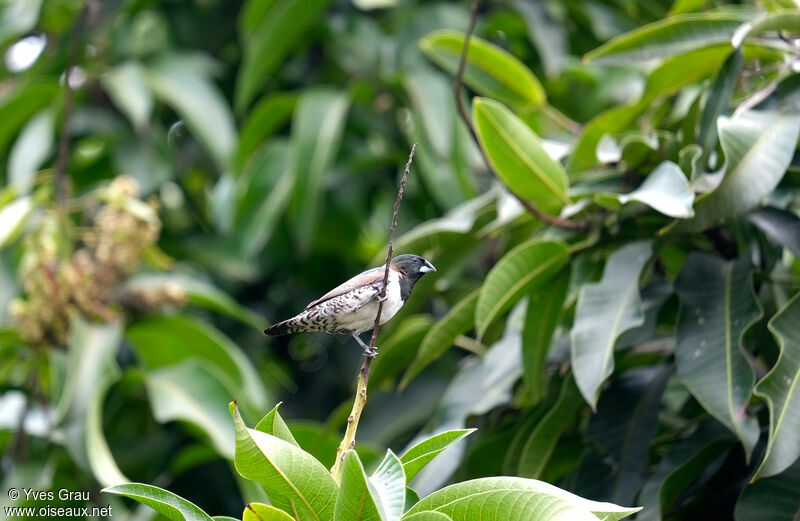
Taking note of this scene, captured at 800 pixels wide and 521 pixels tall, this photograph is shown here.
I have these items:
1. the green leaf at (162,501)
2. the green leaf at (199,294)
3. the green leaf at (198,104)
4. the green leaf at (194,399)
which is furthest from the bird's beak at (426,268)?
the green leaf at (198,104)

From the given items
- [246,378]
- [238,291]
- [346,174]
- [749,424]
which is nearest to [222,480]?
[246,378]

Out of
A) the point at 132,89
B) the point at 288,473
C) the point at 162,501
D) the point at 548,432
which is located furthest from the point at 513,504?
the point at 132,89

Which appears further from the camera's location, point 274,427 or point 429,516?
point 274,427

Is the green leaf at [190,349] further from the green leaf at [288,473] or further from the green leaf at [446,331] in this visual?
the green leaf at [288,473]

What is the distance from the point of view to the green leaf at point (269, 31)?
4.36 metres

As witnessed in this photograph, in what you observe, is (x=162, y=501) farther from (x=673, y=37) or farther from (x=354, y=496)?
(x=673, y=37)

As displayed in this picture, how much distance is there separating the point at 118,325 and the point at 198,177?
6.37ft

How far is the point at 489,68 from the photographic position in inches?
142

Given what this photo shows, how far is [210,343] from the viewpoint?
3.87 m

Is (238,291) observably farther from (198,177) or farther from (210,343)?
(210,343)

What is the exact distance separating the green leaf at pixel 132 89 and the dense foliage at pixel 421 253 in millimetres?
18

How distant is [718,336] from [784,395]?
306 mm

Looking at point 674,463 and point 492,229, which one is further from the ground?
point 492,229

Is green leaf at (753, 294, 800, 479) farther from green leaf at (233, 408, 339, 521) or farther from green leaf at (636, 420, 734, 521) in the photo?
green leaf at (233, 408, 339, 521)
